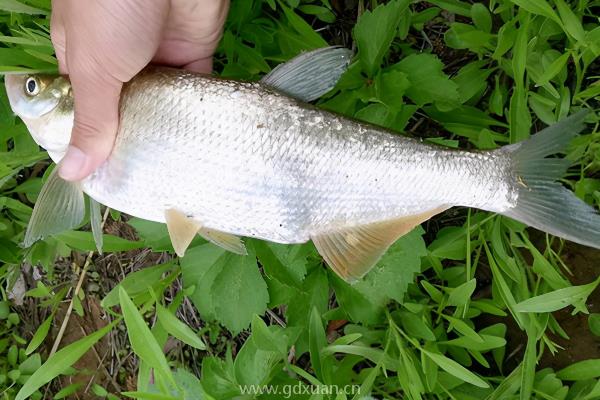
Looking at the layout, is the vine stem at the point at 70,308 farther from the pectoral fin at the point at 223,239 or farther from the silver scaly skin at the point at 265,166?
the pectoral fin at the point at 223,239

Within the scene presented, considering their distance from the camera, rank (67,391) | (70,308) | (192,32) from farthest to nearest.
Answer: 1. (70,308)
2. (67,391)
3. (192,32)

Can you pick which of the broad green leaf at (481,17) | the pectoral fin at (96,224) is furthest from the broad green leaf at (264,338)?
the broad green leaf at (481,17)

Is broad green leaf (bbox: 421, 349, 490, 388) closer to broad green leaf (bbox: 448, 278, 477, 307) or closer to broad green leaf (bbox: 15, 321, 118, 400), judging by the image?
broad green leaf (bbox: 448, 278, 477, 307)

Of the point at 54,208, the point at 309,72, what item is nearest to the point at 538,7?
the point at 309,72

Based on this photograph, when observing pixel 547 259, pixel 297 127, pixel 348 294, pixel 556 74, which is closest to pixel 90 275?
pixel 348 294

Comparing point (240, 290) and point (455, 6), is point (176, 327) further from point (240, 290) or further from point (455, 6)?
point (455, 6)

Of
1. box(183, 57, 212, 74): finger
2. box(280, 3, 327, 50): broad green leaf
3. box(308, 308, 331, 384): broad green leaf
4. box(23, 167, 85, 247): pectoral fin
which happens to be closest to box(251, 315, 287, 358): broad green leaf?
box(308, 308, 331, 384): broad green leaf

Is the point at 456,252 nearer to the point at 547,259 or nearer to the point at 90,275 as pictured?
the point at 547,259
